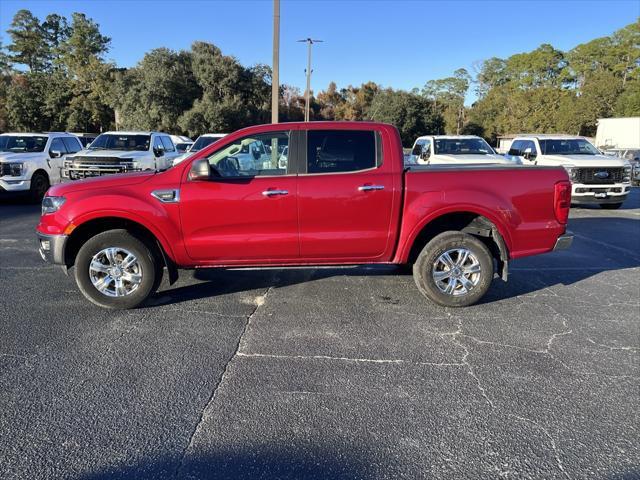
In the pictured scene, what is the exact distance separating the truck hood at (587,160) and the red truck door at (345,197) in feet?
29.7

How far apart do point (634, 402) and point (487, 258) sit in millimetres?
1923

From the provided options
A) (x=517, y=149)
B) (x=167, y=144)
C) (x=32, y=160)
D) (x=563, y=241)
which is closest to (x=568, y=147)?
(x=517, y=149)

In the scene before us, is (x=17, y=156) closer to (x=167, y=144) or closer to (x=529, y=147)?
(x=167, y=144)

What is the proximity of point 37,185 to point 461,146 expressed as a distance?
39.1 ft

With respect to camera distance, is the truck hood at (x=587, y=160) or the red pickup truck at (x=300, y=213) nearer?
the red pickup truck at (x=300, y=213)

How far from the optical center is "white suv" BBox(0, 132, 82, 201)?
11148 mm

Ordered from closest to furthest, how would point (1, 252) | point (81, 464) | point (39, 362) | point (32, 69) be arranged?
point (81, 464) < point (39, 362) < point (1, 252) < point (32, 69)

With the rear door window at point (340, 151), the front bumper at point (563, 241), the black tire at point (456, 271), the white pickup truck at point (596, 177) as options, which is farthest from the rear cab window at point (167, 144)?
the front bumper at point (563, 241)

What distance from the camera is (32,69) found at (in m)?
62.8

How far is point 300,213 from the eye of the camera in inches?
181

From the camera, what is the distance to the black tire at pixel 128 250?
178 inches

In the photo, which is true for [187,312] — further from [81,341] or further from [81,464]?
[81,464]

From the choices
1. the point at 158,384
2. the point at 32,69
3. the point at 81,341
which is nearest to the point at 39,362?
the point at 81,341

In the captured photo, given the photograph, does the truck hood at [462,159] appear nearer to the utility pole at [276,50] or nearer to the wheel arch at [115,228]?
the utility pole at [276,50]
